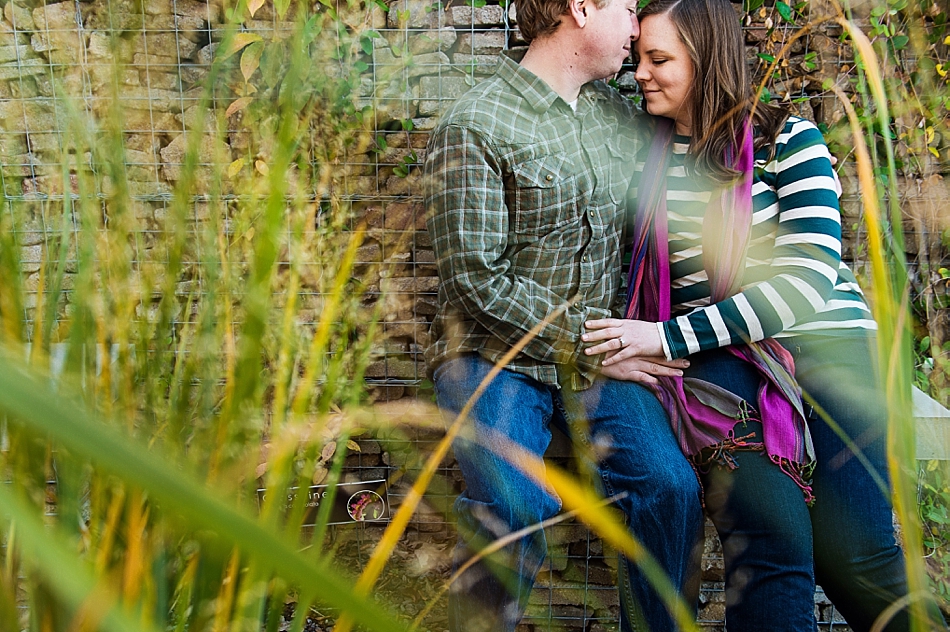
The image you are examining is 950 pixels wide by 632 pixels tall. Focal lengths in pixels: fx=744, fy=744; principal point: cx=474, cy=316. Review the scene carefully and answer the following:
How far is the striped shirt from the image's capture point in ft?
5.53

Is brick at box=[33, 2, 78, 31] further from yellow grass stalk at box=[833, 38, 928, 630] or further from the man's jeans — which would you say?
yellow grass stalk at box=[833, 38, 928, 630]

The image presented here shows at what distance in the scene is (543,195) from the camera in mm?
1782

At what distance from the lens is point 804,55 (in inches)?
85.5

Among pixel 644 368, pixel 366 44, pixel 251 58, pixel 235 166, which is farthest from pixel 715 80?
pixel 235 166

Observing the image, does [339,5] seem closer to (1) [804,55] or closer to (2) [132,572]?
(1) [804,55]

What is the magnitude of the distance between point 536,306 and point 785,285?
56cm

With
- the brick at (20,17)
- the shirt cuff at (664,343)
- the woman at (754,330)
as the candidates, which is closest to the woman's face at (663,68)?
the woman at (754,330)

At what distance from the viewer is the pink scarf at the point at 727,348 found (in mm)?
1559

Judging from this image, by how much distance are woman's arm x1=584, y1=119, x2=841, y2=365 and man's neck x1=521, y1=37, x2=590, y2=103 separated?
1.75ft

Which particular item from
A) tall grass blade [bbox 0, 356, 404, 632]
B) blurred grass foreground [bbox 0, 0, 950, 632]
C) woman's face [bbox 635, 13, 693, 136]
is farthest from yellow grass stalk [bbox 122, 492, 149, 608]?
woman's face [bbox 635, 13, 693, 136]

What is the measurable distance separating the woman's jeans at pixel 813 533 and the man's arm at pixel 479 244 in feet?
1.59

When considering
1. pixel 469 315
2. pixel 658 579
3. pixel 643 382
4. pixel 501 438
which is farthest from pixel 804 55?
pixel 658 579

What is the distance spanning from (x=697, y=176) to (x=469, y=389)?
770 millimetres

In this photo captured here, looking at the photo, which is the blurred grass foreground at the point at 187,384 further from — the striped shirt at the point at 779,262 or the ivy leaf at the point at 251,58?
the striped shirt at the point at 779,262
